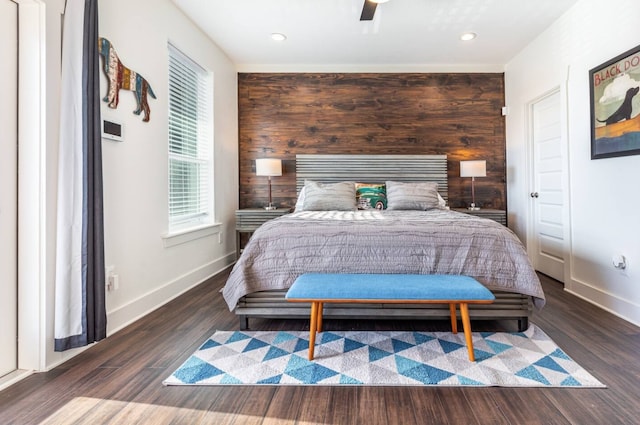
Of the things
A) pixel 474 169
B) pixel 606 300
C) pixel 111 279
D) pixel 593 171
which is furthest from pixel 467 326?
pixel 474 169

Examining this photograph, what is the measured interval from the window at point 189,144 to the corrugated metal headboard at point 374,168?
125cm

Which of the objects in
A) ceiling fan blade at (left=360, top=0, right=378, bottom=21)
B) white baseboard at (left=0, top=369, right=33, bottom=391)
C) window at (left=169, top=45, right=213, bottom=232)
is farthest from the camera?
window at (left=169, top=45, right=213, bottom=232)

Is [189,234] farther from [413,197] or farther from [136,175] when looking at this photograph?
[413,197]

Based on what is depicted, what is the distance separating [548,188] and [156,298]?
405cm

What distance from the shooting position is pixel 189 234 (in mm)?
3205

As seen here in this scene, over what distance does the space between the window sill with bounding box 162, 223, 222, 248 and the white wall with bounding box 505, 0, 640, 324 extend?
360 centimetres

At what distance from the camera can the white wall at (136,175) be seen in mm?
1758

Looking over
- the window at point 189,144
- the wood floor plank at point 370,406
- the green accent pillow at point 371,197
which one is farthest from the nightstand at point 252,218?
the wood floor plank at point 370,406

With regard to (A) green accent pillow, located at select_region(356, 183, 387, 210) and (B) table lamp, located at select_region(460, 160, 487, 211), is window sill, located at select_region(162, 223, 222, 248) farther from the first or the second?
(B) table lamp, located at select_region(460, 160, 487, 211)

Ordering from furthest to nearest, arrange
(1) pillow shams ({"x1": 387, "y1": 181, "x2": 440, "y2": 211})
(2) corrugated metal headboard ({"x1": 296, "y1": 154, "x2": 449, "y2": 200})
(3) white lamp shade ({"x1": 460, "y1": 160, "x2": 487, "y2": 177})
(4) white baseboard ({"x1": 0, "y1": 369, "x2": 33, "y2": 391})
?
(2) corrugated metal headboard ({"x1": 296, "y1": 154, "x2": 449, "y2": 200}) < (3) white lamp shade ({"x1": 460, "y1": 160, "x2": 487, "y2": 177}) < (1) pillow shams ({"x1": 387, "y1": 181, "x2": 440, "y2": 211}) < (4) white baseboard ({"x1": 0, "y1": 369, "x2": 33, "y2": 391})

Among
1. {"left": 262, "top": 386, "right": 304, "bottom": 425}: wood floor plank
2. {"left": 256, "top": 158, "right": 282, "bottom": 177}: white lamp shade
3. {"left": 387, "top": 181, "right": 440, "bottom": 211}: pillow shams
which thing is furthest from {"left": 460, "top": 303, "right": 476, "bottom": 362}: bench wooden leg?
{"left": 256, "top": 158, "right": 282, "bottom": 177}: white lamp shade

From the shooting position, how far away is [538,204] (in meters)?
3.78

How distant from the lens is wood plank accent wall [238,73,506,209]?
439 cm

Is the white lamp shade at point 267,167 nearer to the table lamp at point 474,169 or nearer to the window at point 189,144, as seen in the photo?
the window at point 189,144
